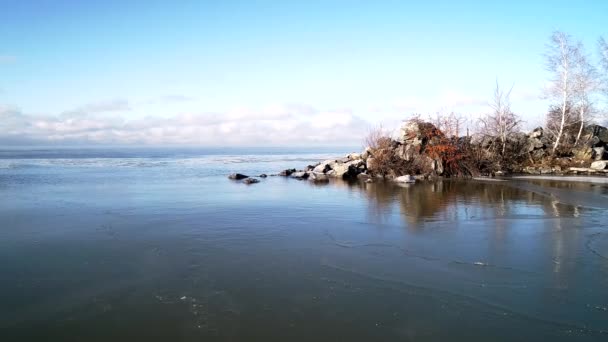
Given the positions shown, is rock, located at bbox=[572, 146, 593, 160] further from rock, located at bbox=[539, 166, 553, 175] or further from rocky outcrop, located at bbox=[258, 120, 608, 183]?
rock, located at bbox=[539, 166, 553, 175]

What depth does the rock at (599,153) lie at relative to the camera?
34578mm

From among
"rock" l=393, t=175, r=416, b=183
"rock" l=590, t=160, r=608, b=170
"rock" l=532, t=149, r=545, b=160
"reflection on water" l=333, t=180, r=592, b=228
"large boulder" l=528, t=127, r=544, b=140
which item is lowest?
"reflection on water" l=333, t=180, r=592, b=228

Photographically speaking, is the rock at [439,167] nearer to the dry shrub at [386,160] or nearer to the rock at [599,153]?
the dry shrub at [386,160]

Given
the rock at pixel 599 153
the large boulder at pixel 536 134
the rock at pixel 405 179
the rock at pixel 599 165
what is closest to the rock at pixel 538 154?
the large boulder at pixel 536 134

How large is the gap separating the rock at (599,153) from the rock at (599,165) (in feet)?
7.32

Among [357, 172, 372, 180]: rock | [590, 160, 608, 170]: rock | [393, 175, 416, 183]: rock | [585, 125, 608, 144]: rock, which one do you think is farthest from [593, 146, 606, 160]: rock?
[357, 172, 372, 180]: rock

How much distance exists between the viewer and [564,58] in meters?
35.8

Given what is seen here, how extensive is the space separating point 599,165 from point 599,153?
3597 millimetres

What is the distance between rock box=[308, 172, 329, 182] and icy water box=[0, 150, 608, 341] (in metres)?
12.0

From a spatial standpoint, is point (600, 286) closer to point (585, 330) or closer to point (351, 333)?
point (585, 330)

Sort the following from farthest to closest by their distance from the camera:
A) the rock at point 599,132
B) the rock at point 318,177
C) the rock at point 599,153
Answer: the rock at point 599,132 → the rock at point 599,153 → the rock at point 318,177

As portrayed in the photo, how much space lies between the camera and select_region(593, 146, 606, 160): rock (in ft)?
113

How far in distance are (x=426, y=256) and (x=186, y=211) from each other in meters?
9.76

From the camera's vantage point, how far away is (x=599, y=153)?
114 feet
